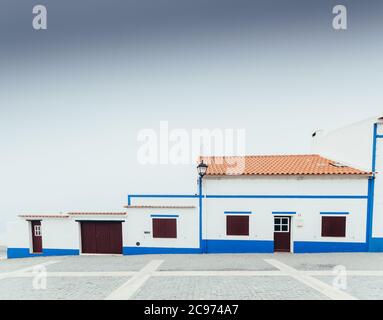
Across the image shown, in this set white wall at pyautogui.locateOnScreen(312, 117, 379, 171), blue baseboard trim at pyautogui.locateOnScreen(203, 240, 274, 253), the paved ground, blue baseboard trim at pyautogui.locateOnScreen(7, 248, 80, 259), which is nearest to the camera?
the paved ground

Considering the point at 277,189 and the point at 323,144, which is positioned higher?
the point at 323,144

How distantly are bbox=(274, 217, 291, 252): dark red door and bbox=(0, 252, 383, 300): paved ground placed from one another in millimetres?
1039

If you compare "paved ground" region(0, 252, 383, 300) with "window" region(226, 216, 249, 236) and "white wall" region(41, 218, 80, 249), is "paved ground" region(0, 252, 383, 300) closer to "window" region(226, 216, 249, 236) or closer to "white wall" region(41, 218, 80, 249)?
"window" region(226, 216, 249, 236)

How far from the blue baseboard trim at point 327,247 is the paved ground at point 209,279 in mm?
681

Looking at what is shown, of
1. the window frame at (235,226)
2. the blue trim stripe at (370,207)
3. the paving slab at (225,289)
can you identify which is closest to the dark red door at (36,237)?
the paving slab at (225,289)

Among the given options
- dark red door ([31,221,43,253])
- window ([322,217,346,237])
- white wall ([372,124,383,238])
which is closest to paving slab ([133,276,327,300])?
window ([322,217,346,237])

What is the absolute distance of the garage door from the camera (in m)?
9.54

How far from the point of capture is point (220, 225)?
336 inches

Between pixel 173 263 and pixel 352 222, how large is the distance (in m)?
8.13

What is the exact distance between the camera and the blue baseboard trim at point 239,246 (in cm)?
834

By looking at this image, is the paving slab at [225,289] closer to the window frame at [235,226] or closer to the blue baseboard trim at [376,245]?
the window frame at [235,226]

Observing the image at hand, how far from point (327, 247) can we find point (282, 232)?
1.99 meters
